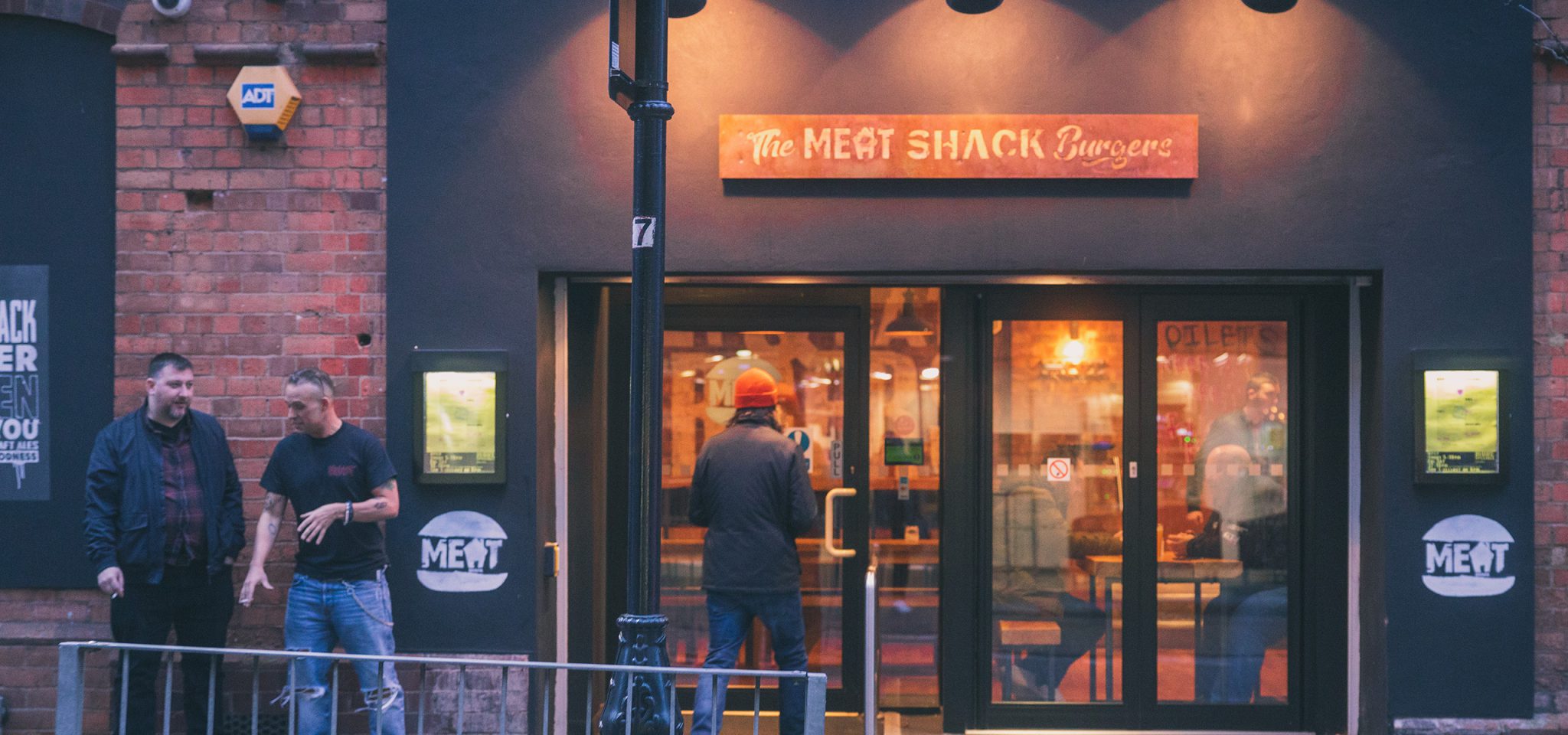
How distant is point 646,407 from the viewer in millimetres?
4246

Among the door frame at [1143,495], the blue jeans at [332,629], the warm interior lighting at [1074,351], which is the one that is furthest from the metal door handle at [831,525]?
the blue jeans at [332,629]

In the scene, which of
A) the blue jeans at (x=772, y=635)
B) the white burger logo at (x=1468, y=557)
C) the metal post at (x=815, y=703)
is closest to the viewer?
the metal post at (x=815, y=703)

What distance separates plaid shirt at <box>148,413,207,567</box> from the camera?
5.38m

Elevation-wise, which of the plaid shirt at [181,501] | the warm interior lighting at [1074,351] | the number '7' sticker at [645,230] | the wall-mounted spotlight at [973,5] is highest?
the wall-mounted spotlight at [973,5]

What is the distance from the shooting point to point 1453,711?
5.75 m

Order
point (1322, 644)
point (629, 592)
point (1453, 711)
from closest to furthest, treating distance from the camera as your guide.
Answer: point (629, 592)
point (1453, 711)
point (1322, 644)

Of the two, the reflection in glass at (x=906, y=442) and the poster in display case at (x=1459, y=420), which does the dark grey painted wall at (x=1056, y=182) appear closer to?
the poster in display case at (x=1459, y=420)

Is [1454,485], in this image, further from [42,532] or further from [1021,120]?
[42,532]

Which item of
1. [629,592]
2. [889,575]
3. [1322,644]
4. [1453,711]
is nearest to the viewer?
[629,592]

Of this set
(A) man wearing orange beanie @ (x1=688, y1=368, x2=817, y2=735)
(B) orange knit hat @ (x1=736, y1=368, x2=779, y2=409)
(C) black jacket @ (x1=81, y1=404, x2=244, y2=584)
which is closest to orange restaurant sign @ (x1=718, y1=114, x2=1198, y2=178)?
(B) orange knit hat @ (x1=736, y1=368, x2=779, y2=409)

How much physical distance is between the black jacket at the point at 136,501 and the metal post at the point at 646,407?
2474mm

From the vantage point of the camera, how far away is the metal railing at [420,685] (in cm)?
404

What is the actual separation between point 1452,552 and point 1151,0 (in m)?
3.15

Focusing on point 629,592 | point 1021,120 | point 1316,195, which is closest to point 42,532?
point 629,592
